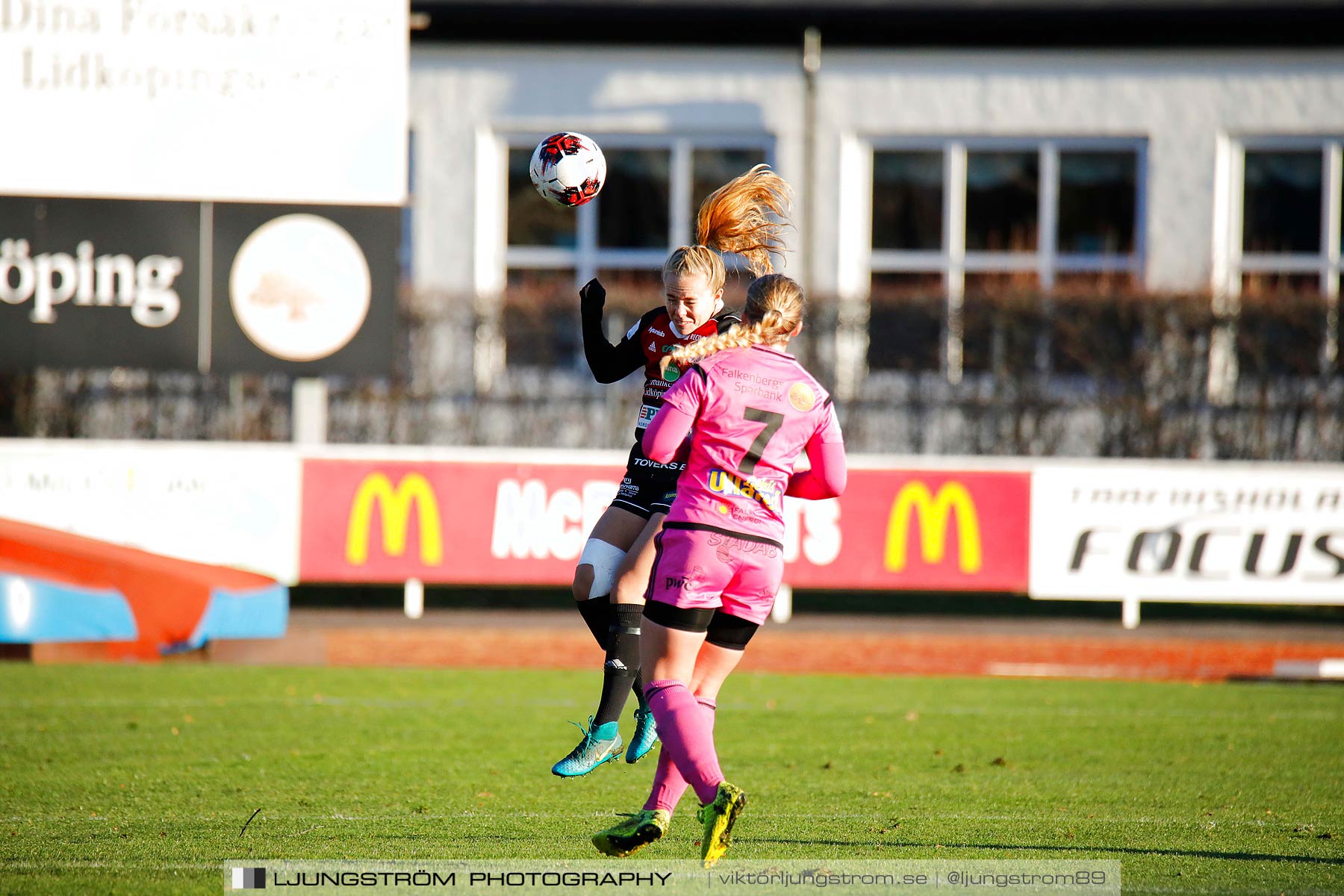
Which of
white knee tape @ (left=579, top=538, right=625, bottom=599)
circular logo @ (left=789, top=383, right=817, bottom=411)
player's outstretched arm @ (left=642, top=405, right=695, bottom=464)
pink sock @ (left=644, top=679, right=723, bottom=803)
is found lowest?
pink sock @ (left=644, top=679, right=723, bottom=803)

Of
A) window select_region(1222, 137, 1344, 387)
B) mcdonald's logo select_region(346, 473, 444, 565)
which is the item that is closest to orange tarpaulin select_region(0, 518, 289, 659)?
mcdonald's logo select_region(346, 473, 444, 565)

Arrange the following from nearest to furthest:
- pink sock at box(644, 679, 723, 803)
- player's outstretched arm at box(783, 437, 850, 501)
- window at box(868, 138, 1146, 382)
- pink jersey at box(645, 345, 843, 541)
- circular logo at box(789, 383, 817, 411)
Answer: pink sock at box(644, 679, 723, 803) < pink jersey at box(645, 345, 843, 541) < circular logo at box(789, 383, 817, 411) < player's outstretched arm at box(783, 437, 850, 501) < window at box(868, 138, 1146, 382)

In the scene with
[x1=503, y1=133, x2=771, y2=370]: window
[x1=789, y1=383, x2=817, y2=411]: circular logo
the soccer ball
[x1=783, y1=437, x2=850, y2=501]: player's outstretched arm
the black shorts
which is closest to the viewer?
[x1=789, y1=383, x2=817, y2=411]: circular logo

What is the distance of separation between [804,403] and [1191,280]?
14.8 m

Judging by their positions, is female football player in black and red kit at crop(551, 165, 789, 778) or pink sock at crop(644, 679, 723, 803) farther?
female football player in black and red kit at crop(551, 165, 789, 778)

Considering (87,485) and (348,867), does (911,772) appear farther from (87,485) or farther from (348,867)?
(87,485)

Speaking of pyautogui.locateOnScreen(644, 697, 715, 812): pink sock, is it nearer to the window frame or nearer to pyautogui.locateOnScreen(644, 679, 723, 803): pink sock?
pyautogui.locateOnScreen(644, 679, 723, 803): pink sock

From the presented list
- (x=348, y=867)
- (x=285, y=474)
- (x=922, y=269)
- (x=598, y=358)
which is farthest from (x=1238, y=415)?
(x=348, y=867)

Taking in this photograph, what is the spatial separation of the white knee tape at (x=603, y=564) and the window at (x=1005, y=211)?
1348 cm

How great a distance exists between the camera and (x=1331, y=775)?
7777 mm

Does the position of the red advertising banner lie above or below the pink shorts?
below

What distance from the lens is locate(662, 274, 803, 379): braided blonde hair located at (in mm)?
5043

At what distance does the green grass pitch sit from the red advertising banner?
238 cm

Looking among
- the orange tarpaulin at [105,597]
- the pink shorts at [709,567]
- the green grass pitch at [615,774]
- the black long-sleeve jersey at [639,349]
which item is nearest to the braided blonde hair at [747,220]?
the black long-sleeve jersey at [639,349]
